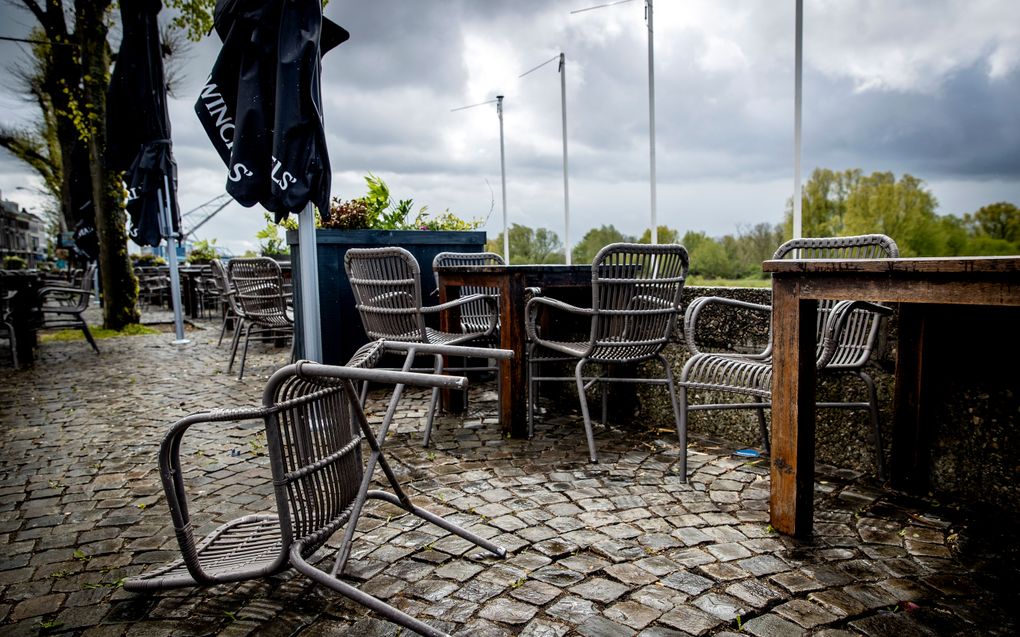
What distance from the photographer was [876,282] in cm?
199

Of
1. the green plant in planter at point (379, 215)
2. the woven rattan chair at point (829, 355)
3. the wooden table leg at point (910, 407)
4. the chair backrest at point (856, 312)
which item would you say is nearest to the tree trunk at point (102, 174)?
the green plant in planter at point (379, 215)

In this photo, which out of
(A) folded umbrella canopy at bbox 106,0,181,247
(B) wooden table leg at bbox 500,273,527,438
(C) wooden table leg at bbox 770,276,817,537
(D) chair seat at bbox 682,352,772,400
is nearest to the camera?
(C) wooden table leg at bbox 770,276,817,537

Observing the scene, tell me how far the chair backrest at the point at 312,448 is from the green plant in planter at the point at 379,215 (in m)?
3.48

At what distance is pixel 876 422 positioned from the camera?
2760 millimetres

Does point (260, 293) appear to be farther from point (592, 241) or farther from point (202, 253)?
point (202, 253)

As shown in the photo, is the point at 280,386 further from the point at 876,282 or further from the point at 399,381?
the point at 876,282

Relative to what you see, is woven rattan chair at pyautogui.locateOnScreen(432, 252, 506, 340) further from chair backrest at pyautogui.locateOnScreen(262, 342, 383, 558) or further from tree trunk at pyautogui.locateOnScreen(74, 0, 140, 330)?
tree trunk at pyautogui.locateOnScreen(74, 0, 140, 330)

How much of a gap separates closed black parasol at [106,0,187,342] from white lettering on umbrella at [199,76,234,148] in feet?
16.1

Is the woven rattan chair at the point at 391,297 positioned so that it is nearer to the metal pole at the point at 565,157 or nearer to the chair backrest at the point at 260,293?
the chair backrest at the point at 260,293

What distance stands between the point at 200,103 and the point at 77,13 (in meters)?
8.51

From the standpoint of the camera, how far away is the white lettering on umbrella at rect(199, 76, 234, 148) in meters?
3.52

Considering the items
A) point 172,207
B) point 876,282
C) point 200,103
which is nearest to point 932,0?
point 876,282

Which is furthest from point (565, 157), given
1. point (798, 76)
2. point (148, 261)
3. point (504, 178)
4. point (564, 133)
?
point (148, 261)

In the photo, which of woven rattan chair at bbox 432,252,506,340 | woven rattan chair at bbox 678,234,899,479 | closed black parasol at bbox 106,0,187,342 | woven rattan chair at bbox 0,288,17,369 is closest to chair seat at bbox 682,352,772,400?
woven rattan chair at bbox 678,234,899,479
